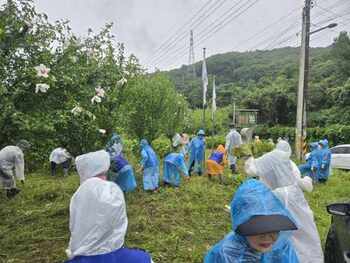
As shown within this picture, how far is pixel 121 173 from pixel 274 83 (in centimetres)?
3842

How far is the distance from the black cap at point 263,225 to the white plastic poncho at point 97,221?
658 millimetres

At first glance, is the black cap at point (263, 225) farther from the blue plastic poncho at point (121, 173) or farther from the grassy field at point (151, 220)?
the blue plastic poncho at point (121, 173)

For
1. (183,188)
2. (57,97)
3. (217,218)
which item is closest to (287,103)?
(183,188)

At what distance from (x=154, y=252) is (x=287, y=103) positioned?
111ft

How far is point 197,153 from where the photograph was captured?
45.4 ft

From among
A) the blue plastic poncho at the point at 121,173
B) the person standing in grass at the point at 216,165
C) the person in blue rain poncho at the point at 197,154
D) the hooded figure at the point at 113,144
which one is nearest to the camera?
the hooded figure at the point at 113,144

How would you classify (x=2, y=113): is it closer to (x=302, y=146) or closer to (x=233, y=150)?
(x=233, y=150)

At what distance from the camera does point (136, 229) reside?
7.07 metres

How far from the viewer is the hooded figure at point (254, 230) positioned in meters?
1.92

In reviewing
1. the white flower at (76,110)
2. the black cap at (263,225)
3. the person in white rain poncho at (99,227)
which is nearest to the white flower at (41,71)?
the white flower at (76,110)

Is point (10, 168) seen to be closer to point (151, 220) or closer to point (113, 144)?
point (113, 144)

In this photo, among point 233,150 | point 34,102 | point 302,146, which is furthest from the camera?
point 302,146

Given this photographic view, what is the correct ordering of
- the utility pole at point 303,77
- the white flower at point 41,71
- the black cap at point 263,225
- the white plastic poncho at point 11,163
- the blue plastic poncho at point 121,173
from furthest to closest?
1. the utility pole at point 303,77
2. the white plastic poncho at point 11,163
3. the blue plastic poncho at point 121,173
4. the white flower at point 41,71
5. the black cap at point 263,225

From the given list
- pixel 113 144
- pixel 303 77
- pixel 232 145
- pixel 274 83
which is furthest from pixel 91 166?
pixel 274 83
